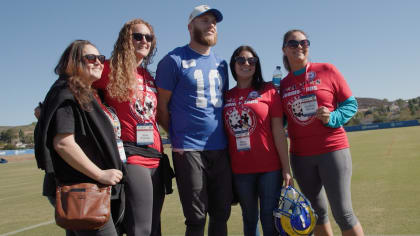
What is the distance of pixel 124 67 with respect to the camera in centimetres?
291

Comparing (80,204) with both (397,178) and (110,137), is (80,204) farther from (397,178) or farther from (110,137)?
(397,178)

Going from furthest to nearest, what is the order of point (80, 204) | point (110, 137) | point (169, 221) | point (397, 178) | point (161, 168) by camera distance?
1. point (397, 178)
2. point (169, 221)
3. point (161, 168)
4. point (110, 137)
5. point (80, 204)

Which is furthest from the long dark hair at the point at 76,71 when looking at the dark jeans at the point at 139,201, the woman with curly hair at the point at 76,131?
the dark jeans at the point at 139,201

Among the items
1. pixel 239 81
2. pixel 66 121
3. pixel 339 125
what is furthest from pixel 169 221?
pixel 66 121

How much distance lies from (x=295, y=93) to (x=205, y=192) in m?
1.27

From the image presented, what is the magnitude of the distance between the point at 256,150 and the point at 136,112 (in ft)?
3.76

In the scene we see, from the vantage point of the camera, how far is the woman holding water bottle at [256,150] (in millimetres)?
3166

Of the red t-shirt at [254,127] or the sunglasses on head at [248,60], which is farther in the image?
the sunglasses on head at [248,60]

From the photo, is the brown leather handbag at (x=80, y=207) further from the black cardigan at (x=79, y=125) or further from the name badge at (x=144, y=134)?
the name badge at (x=144, y=134)

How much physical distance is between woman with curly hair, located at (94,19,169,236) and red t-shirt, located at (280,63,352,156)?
128 cm

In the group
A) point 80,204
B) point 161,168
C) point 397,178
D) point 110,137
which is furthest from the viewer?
point 397,178

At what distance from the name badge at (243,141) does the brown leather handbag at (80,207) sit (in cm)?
142

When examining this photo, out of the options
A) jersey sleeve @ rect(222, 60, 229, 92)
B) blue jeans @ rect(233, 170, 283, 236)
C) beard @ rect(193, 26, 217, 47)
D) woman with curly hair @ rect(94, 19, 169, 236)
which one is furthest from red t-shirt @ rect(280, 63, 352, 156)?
woman with curly hair @ rect(94, 19, 169, 236)

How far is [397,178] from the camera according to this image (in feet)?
25.5
